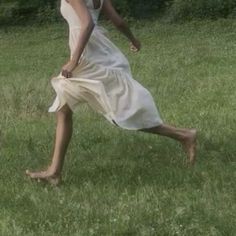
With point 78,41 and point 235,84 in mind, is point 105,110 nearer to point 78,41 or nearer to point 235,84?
point 78,41

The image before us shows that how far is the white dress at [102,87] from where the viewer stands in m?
5.95

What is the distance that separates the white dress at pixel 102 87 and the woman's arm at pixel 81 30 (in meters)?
0.11

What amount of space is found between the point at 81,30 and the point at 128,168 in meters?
1.20

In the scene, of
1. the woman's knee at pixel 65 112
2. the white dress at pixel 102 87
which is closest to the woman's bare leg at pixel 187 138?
the white dress at pixel 102 87

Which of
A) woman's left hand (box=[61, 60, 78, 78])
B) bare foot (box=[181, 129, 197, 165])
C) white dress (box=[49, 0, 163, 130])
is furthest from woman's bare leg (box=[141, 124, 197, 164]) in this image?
woman's left hand (box=[61, 60, 78, 78])

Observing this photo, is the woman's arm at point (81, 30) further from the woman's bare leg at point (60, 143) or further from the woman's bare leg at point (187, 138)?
the woman's bare leg at point (187, 138)

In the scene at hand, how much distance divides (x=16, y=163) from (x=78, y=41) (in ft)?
4.67

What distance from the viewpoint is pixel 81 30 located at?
581 cm

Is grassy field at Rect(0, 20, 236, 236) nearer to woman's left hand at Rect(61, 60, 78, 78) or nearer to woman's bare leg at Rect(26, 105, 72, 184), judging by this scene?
woman's bare leg at Rect(26, 105, 72, 184)

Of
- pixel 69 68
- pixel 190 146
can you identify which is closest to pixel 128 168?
pixel 190 146

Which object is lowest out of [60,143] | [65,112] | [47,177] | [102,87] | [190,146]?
[190,146]

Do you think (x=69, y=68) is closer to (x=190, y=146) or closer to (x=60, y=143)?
(x=60, y=143)

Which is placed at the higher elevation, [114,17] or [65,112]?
[114,17]

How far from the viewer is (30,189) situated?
228 inches
